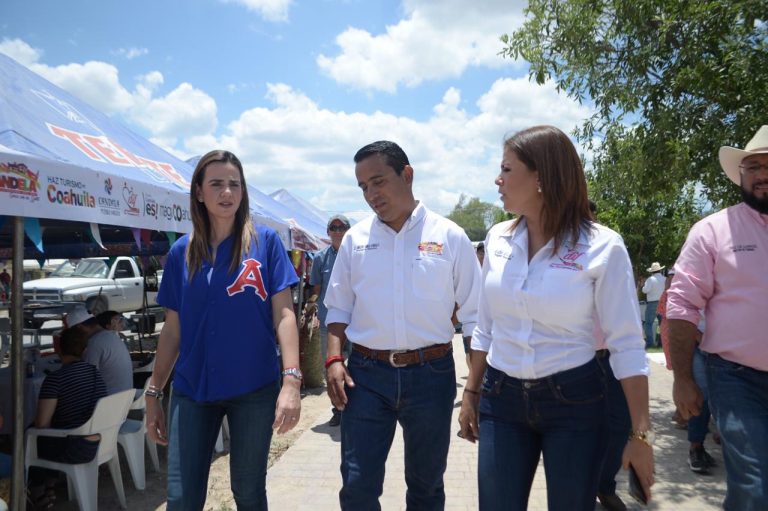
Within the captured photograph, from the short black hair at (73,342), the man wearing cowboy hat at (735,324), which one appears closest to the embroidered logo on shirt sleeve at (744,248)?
the man wearing cowboy hat at (735,324)

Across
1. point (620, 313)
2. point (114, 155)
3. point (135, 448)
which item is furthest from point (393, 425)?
point (114, 155)

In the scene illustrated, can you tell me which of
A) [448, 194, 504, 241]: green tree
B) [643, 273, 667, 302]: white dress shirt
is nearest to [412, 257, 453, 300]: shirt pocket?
[643, 273, 667, 302]: white dress shirt

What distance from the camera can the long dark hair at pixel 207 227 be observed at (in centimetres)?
265

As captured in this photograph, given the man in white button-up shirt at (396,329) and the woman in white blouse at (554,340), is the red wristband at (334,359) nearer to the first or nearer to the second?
the man in white button-up shirt at (396,329)

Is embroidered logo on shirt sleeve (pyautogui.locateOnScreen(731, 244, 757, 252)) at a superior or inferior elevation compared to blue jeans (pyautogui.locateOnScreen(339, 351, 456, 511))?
superior

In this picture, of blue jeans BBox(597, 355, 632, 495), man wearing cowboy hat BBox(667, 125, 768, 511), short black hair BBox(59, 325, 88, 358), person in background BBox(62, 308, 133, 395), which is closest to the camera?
man wearing cowboy hat BBox(667, 125, 768, 511)

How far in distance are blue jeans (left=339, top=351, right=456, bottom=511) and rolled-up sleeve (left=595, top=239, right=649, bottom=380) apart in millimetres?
849

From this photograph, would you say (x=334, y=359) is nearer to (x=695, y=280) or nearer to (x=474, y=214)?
(x=695, y=280)

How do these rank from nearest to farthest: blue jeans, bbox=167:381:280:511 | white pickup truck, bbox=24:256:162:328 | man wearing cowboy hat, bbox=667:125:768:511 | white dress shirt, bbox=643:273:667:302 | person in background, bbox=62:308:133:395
→ man wearing cowboy hat, bbox=667:125:768:511 → blue jeans, bbox=167:381:280:511 → person in background, bbox=62:308:133:395 → white dress shirt, bbox=643:273:667:302 → white pickup truck, bbox=24:256:162:328

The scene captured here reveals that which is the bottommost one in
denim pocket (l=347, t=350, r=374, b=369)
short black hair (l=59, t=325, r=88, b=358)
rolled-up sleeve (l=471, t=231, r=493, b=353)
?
short black hair (l=59, t=325, r=88, b=358)

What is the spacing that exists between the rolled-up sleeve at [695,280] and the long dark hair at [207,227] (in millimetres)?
2017

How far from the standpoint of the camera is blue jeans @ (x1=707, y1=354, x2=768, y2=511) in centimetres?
223

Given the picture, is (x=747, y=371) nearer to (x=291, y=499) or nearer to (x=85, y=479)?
(x=291, y=499)

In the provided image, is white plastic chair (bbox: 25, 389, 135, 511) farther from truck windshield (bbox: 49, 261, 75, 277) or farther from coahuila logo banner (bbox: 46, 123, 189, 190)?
truck windshield (bbox: 49, 261, 75, 277)
